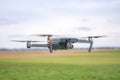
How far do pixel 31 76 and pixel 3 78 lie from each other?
3451 mm

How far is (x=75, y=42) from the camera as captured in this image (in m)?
93.4

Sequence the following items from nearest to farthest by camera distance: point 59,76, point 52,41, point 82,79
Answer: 1. point 82,79
2. point 59,76
3. point 52,41

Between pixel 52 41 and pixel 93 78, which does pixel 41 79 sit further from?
pixel 52 41

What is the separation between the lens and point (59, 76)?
3409 cm

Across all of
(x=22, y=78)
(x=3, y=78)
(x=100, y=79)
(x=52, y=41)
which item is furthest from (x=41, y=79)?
(x=52, y=41)

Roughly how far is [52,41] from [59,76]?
190ft

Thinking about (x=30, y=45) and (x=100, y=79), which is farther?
(x=30, y=45)

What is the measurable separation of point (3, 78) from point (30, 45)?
5974cm

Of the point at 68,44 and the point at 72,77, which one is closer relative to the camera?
the point at 72,77

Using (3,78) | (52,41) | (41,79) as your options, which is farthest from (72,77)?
(52,41)

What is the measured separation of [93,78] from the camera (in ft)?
108

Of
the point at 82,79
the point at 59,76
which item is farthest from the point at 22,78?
the point at 82,79

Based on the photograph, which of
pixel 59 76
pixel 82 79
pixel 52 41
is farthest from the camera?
pixel 52 41

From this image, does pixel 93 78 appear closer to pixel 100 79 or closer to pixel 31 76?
pixel 100 79
